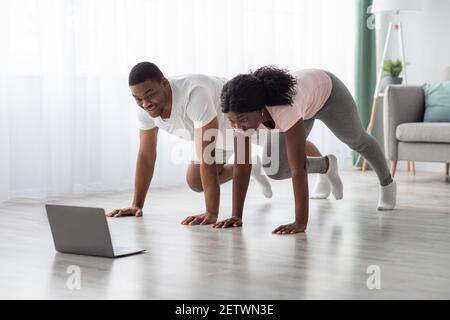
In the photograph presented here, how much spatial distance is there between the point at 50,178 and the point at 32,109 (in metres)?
0.38

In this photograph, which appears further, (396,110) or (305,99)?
(396,110)

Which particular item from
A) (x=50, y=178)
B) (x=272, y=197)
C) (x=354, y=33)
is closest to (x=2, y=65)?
(x=50, y=178)

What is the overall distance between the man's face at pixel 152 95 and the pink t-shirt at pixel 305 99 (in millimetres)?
469

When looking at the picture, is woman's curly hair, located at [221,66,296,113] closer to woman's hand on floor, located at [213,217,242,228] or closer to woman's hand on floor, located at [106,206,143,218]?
woman's hand on floor, located at [213,217,242,228]

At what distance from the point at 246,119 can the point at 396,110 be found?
8.04ft

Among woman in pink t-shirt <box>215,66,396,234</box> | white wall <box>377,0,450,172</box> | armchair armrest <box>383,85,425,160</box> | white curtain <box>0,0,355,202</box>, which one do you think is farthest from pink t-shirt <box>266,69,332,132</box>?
white wall <box>377,0,450,172</box>

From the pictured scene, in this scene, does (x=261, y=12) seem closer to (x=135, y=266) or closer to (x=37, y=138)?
(x=37, y=138)

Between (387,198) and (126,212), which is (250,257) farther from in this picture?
(387,198)

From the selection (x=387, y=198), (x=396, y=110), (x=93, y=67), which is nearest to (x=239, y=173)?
(x=387, y=198)

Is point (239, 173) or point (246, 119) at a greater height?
point (246, 119)

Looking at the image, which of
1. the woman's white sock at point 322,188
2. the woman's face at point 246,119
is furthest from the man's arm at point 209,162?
the woman's white sock at point 322,188

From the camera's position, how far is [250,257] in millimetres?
2486

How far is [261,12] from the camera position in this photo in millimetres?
5379

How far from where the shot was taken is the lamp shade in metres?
5.53
